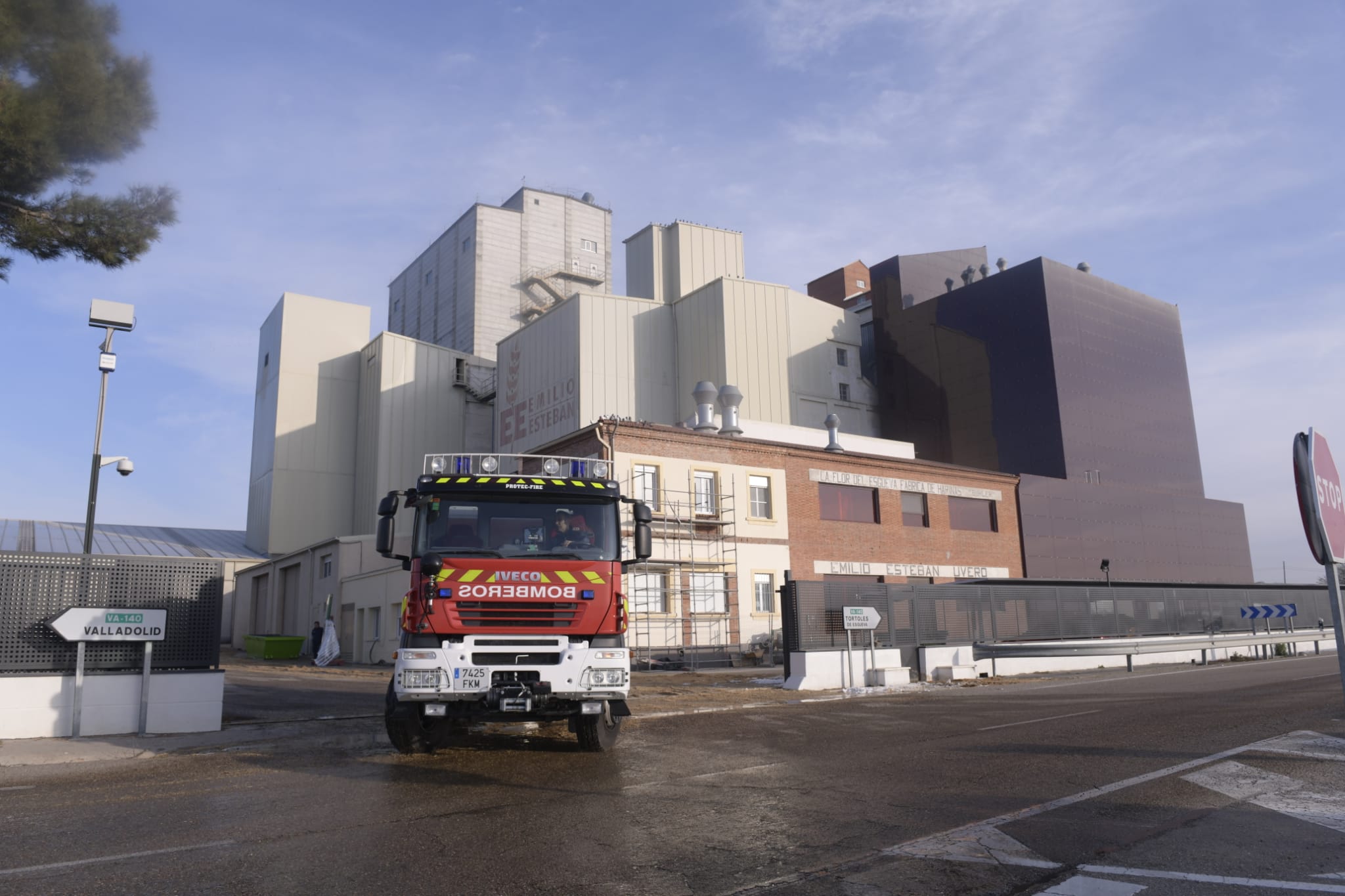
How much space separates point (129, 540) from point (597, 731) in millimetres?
44348

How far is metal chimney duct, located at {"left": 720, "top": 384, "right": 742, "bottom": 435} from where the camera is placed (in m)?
33.5

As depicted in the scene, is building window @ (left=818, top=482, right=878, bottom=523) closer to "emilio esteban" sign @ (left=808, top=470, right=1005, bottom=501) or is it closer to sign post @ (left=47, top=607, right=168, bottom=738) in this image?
"emilio esteban" sign @ (left=808, top=470, right=1005, bottom=501)

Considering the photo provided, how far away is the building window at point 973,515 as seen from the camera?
3647cm

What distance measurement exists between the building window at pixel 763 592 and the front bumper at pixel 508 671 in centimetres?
2145

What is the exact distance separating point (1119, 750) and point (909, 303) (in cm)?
4366

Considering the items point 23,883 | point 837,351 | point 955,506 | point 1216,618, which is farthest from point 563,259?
point 23,883

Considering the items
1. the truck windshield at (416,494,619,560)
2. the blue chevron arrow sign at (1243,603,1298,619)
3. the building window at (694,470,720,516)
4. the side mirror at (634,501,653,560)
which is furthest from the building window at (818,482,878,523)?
the truck windshield at (416,494,619,560)

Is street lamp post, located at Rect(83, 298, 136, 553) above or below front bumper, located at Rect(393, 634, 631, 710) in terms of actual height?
above

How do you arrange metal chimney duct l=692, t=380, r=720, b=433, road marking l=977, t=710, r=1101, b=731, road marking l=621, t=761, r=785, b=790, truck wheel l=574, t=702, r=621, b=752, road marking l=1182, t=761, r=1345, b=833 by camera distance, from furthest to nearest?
1. metal chimney duct l=692, t=380, r=720, b=433
2. road marking l=977, t=710, r=1101, b=731
3. truck wheel l=574, t=702, r=621, b=752
4. road marking l=621, t=761, r=785, b=790
5. road marking l=1182, t=761, r=1345, b=833

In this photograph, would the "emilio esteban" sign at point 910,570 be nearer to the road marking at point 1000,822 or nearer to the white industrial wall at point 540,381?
the white industrial wall at point 540,381

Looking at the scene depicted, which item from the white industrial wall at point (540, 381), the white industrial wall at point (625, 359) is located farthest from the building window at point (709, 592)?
the white industrial wall at point (625, 359)

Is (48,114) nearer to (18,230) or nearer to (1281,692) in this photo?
(18,230)

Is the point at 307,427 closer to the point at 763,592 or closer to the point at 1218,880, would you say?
the point at 763,592

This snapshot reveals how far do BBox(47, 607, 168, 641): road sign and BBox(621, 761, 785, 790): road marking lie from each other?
795cm
